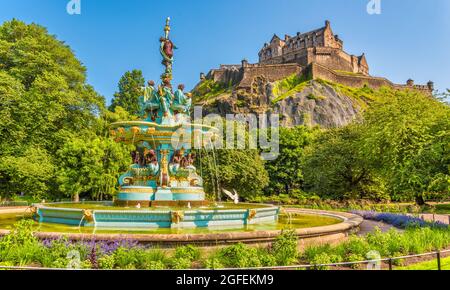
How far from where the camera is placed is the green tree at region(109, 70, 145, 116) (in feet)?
175

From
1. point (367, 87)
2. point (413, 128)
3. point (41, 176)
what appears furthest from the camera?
point (367, 87)

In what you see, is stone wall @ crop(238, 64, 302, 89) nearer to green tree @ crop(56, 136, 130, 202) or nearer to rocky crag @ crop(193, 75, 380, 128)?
rocky crag @ crop(193, 75, 380, 128)

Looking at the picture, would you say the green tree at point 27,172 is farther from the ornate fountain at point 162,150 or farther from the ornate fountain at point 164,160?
the ornate fountain at point 162,150

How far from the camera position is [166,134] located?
16672 mm

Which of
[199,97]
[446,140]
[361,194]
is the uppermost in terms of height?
[199,97]

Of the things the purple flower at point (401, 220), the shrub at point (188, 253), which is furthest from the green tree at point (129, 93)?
the shrub at point (188, 253)

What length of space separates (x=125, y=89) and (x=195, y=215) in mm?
47735

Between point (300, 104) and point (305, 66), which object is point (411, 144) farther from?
point (305, 66)

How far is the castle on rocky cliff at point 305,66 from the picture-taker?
9606cm

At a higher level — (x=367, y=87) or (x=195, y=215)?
(x=367, y=87)

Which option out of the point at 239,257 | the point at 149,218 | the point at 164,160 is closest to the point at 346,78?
the point at 164,160

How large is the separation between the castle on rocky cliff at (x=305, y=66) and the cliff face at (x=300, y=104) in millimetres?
3884
